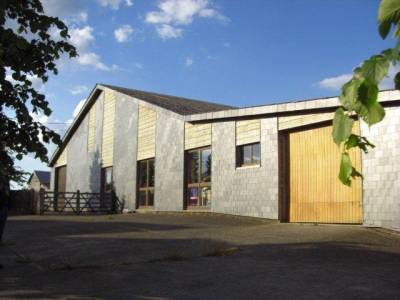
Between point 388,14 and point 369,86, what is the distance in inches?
5.6

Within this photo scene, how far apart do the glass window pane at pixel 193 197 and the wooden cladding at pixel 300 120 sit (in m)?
5.08

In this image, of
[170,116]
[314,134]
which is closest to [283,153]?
[314,134]

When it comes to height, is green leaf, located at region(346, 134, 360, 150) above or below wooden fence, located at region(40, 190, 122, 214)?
above

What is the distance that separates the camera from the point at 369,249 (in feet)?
31.0

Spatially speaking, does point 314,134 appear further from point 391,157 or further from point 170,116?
point 170,116

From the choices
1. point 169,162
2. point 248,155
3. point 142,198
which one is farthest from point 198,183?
point 142,198

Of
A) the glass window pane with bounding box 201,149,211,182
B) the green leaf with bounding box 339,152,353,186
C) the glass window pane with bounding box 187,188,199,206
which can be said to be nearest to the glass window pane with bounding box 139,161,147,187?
the glass window pane with bounding box 187,188,199,206

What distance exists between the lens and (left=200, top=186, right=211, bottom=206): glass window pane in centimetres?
1867

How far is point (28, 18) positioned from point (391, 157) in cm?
955

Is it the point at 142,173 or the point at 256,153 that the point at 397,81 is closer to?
the point at 256,153

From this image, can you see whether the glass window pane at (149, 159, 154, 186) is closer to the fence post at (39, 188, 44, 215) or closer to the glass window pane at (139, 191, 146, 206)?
the glass window pane at (139, 191, 146, 206)

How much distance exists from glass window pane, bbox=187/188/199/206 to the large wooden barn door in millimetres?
4696

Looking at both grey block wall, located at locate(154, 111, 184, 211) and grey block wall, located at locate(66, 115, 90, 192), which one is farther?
grey block wall, located at locate(66, 115, 90, 192)

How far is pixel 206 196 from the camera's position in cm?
1886
